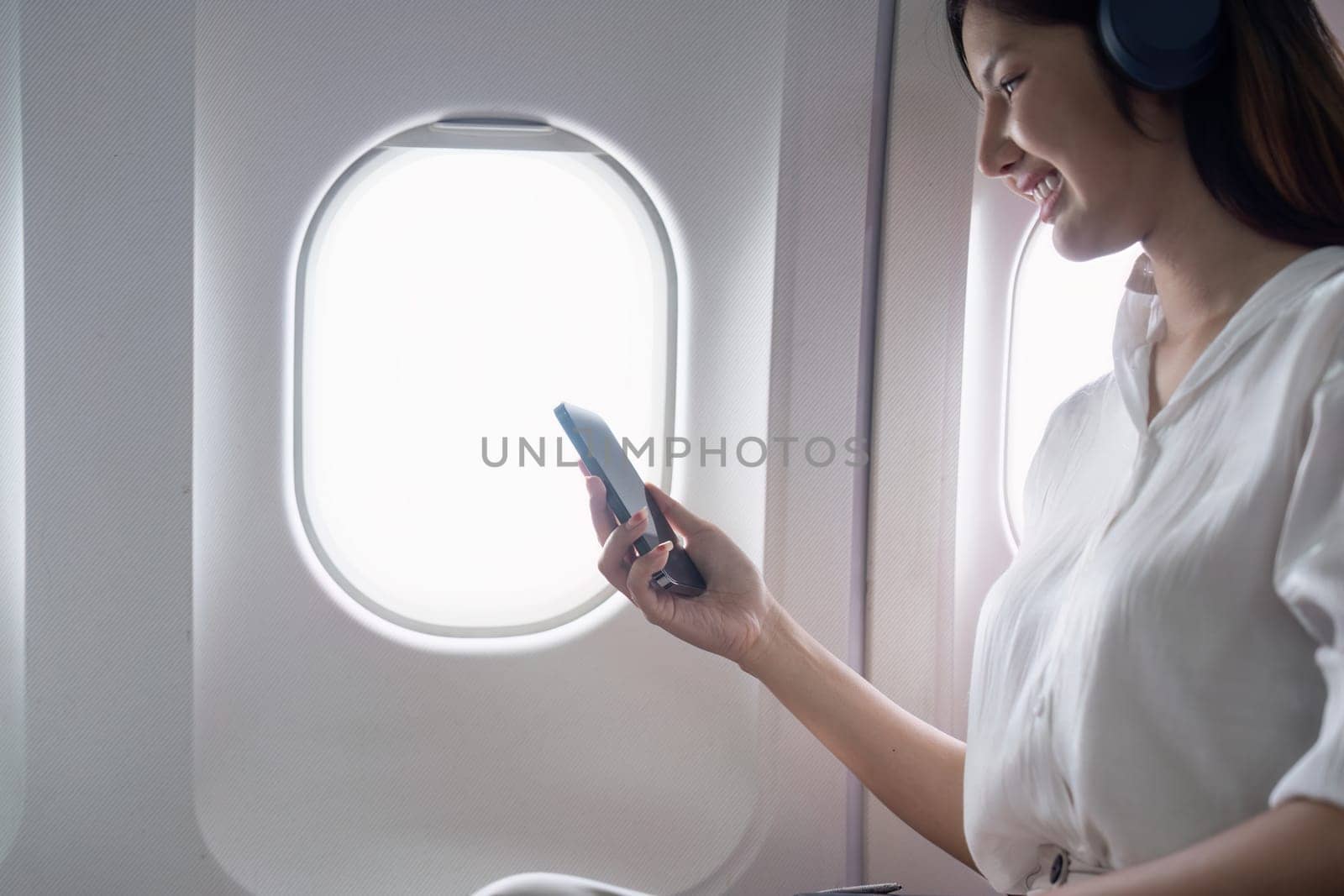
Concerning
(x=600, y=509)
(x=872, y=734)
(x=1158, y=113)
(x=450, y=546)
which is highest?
(x=1158, y=113)

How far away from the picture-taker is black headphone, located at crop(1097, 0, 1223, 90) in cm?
Result: 73

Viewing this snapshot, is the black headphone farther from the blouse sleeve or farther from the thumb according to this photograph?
the thumb

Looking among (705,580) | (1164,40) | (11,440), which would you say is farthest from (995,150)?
(11,440)

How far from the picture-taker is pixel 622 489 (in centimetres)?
110

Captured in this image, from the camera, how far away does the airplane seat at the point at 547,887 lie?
3.26 feet

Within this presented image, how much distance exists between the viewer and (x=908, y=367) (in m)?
1.31

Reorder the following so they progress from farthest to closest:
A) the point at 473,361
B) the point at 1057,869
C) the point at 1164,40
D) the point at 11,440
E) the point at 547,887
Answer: the point at 473,361, the point at 11,440, the point at 547,887, the point at 1057,869, the point at 1164,40

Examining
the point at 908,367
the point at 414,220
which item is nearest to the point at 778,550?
the point at 908,367

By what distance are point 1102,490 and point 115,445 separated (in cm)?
110

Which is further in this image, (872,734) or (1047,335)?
(1047,335)

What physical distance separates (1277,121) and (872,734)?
0.70 metres

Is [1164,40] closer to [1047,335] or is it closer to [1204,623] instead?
[1204,623]

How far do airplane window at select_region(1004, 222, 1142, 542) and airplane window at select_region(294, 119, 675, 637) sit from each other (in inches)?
18.7

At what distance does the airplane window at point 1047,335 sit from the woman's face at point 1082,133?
0.52 metres
